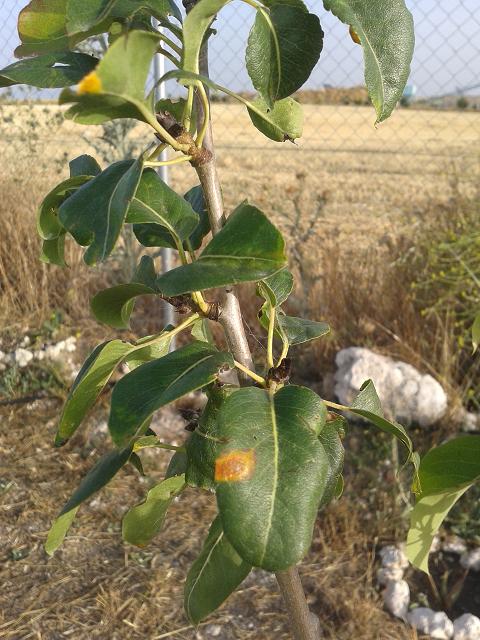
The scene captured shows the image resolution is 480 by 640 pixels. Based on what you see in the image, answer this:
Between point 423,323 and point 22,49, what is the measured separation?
229 cm

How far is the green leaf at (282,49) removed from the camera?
1.74 ft

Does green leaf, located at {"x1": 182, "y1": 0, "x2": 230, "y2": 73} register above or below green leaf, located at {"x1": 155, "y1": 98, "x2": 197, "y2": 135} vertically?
above

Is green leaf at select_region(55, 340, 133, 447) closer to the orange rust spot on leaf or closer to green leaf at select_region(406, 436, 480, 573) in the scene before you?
the orange rust spot on leaf

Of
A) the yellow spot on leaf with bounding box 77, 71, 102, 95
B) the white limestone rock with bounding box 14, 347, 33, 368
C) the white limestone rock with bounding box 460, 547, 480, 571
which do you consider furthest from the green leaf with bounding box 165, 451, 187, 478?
the white limestone rock with bounding box 14, 347, 33, 368

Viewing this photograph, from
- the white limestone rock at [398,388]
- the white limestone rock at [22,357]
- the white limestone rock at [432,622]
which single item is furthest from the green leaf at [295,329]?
the white limestone rock at [22,357]

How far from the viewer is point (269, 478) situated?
0.52m

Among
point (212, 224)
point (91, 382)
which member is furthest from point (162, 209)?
point (91, 382)

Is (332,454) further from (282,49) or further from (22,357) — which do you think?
(22,357)

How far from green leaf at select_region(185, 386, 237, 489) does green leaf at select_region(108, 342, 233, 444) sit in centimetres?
6

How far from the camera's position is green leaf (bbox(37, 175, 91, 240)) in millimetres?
630

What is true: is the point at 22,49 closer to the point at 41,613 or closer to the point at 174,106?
the point at 174,106

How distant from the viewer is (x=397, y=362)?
2.57 meters

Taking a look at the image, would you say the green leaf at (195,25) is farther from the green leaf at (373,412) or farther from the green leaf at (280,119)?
the green leaf at (373,412)

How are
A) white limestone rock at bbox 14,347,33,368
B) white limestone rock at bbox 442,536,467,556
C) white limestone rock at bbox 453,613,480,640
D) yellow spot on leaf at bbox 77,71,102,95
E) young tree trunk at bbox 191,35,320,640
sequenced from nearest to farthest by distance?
yellow spot on leaf at bbox 77,71,102,95
young tree trunk at bbox 191,35,320,640
white limestone rock at bbox 453,613,480,640
white limestone rock at bbox 442,536,467,556
white limestone rock at bbox 14,347,33,368
